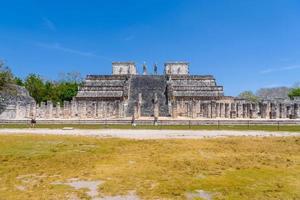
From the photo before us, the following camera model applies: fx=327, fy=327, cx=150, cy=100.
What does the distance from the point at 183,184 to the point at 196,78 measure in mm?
46243

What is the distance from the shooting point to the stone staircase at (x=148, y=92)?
146 ft

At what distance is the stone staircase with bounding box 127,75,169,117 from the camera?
146ft

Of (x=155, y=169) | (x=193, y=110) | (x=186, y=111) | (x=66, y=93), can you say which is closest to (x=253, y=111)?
(x=193, y=110)

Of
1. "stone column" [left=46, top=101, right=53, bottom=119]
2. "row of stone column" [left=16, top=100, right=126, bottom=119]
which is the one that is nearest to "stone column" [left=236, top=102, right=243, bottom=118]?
"row of stone column" [left=16, top=100, right=126, bottom=119]

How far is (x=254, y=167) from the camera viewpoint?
10.4 m

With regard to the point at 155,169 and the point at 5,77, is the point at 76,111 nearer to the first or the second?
the point at 5,77

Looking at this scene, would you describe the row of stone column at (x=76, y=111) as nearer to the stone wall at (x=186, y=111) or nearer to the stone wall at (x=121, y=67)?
the stone wall at (x=186, y=111)

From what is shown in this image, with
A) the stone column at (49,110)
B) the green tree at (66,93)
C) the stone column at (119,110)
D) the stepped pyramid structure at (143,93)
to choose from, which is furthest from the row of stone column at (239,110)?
the green tree at (66,93)

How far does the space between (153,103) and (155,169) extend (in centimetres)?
3559

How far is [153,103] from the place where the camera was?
150 ft

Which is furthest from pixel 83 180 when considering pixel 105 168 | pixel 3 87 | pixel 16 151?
pixel 3 87

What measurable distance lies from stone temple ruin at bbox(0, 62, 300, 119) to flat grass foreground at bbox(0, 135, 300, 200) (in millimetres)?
22148

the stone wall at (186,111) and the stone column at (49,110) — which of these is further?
the stone column at (49,110)

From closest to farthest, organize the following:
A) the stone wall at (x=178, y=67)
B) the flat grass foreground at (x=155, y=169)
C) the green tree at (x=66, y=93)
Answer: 1. the flat grass foreground at (x=155, y=169)
2. the stone wall at (x=178, y=67)
3. the green tree at (x=66, y=93)
